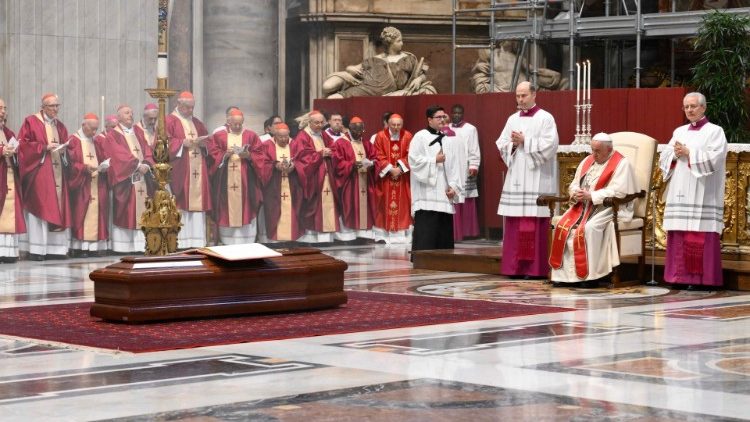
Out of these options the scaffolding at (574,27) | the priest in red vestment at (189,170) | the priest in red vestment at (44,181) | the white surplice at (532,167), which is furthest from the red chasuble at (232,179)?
the white surplice at (532,167)

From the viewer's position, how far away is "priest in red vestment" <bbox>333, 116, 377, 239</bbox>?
19.5m

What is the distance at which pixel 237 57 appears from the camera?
21594mm

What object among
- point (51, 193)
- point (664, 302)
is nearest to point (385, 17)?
point (51, 193)

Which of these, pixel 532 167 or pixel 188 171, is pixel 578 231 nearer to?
pixel 532 167

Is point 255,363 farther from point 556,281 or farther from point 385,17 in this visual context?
point 385,17

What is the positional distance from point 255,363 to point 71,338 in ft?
5.37

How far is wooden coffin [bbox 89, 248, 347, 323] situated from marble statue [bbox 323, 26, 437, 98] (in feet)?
38.2

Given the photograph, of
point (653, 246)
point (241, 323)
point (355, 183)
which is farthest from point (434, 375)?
point (355, 183)

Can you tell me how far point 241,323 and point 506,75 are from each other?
13077mm

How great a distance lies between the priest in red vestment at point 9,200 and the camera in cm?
1642

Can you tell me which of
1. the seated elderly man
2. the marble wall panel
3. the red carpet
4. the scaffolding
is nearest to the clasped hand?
the seated elderly man

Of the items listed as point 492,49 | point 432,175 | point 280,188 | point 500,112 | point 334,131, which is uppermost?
point 492,49

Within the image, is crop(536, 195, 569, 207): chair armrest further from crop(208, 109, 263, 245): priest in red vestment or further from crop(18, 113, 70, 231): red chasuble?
crop(18, 113, 70, 231): red chasuble

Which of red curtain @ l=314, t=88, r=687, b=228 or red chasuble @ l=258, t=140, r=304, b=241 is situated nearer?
red curtain @ l=314, t=88, r=687, b=228
